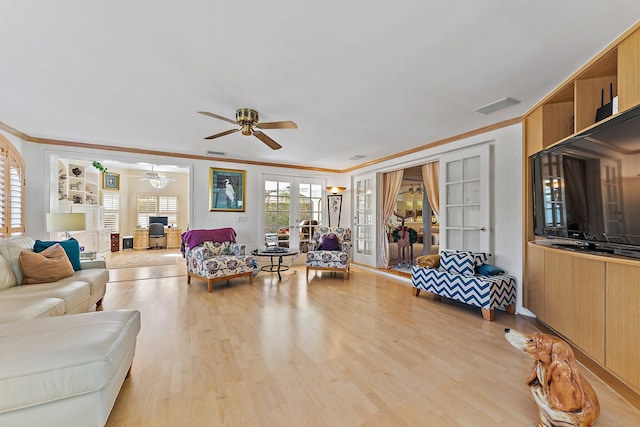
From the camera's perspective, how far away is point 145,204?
30.0ft

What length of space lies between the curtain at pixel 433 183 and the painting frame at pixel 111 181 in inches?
343

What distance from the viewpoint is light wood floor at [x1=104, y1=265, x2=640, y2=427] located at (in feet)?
5.19

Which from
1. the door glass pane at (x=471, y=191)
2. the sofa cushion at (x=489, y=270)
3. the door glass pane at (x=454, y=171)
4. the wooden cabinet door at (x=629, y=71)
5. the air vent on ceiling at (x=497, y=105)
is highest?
the air vent on ceiling at (x=497, y=105)

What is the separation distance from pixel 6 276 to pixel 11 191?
201 centimetres

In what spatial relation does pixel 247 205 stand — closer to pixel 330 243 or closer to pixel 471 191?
pixel 330 243

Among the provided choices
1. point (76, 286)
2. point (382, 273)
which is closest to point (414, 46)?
point (76, 286)

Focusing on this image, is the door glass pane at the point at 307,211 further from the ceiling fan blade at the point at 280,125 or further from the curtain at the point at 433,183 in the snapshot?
the ceiling fan blade at the point at 280,125

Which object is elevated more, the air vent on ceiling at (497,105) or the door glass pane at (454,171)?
the air vent on ceiling at (497,105)

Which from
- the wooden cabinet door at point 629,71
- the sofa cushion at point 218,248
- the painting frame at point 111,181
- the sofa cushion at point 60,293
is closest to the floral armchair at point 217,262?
the sofa cushion at point 218,248

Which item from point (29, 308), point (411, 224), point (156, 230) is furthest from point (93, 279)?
point (411, 224)

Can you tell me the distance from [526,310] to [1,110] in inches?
256

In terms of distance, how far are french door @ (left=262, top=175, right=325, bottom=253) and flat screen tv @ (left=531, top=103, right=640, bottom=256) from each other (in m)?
4.57

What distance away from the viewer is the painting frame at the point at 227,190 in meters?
5.53

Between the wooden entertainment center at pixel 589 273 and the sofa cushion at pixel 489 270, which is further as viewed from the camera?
the sofa cushion at pixel 489 270
